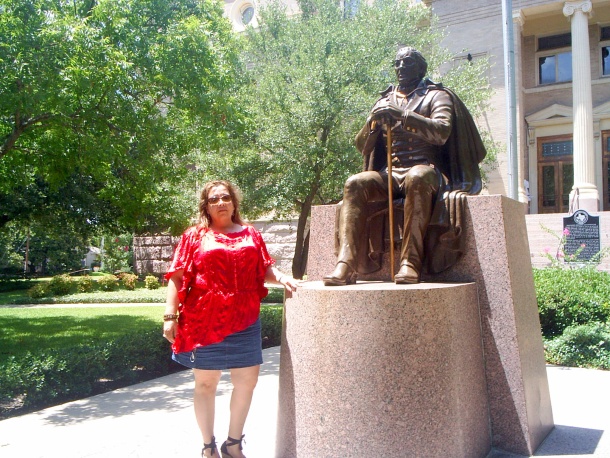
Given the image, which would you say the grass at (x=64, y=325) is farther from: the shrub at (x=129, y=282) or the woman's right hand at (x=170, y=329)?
the shrub at (x=129, y=282)

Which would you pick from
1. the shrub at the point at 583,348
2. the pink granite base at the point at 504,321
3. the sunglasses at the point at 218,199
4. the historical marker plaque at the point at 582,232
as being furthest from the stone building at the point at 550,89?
the sunglasses at the point at 218,199

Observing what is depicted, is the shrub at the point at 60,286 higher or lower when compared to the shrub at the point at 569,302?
lower

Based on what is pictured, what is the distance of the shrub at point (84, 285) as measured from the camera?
81.1 feet

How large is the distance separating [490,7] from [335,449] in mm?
25820

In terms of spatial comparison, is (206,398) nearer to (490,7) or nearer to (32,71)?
(32,71)

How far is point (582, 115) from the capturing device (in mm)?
23531

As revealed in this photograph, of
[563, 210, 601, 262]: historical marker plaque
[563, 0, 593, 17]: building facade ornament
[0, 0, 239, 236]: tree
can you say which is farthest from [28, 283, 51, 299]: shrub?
[563, 0, 593, 17]: building facade ornament

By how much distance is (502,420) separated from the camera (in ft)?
14.0

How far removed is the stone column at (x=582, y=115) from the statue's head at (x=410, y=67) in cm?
2002

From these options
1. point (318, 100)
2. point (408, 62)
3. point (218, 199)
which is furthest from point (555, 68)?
point (218, 199)

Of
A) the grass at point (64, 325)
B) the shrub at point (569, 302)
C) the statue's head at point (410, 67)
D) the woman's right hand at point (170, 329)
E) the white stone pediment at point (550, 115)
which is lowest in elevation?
the grass at point (64, 325)

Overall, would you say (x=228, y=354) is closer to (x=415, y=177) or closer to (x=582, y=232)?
(x=415, y=177)

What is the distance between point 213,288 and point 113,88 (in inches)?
250

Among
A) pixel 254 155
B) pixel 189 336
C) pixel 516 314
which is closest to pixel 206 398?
pixel 189 336
